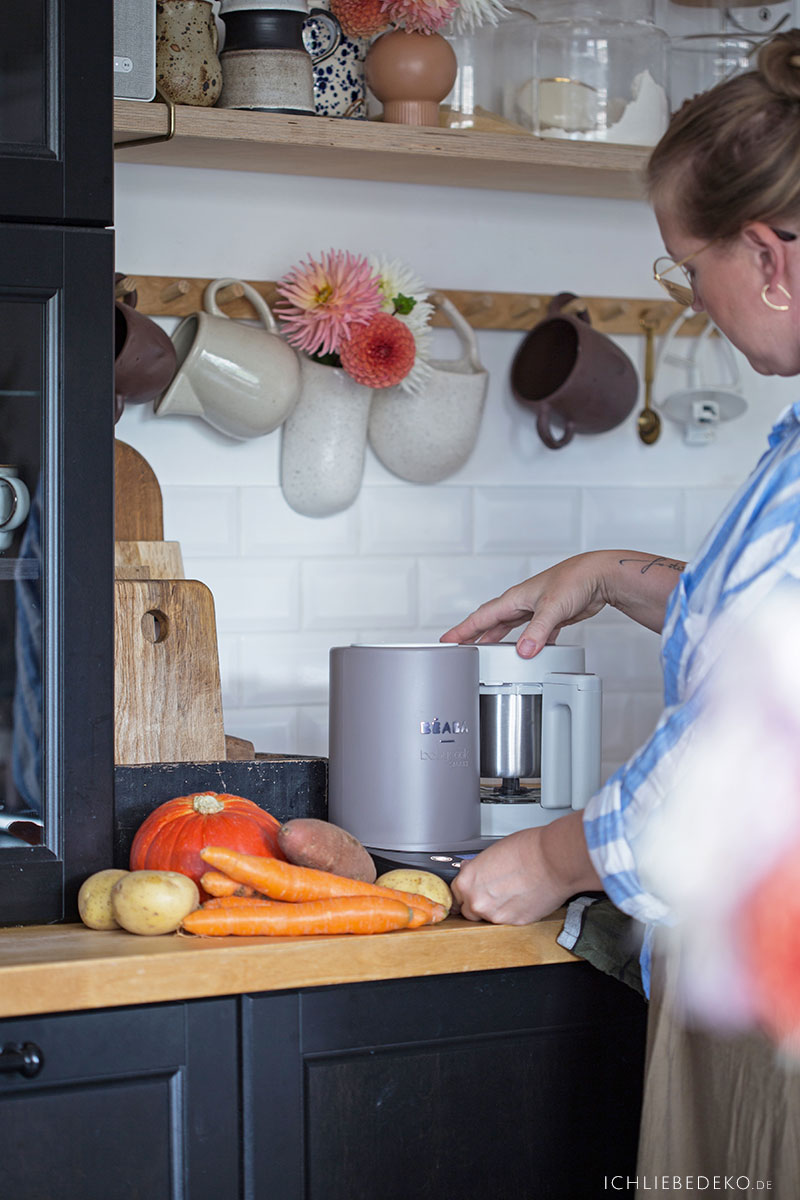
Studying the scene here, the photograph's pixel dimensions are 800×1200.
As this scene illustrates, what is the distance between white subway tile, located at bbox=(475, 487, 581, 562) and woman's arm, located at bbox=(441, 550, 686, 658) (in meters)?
0.71

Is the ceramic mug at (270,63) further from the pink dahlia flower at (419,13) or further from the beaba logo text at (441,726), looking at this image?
the beaba logo text at (441,726)

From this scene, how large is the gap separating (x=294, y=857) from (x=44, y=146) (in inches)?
27.5

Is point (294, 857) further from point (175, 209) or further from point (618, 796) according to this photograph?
point (175, 209)

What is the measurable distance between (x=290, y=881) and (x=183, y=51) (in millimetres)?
1192

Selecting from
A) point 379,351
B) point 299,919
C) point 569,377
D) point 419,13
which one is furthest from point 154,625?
point 419,13

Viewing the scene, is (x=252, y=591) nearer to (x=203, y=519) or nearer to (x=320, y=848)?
(x=203, y=519)

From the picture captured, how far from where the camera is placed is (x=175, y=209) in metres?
2.04

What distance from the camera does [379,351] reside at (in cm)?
196

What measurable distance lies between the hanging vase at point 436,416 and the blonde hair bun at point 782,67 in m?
1.07

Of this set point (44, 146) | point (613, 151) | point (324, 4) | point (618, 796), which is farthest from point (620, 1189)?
point (324, 4)


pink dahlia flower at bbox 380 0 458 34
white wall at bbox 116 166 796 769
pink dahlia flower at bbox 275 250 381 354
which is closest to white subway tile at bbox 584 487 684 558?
white wall at bbox 116 166 796 769

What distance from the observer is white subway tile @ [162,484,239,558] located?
6.77 ft

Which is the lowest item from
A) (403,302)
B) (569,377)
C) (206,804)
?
(206,804)

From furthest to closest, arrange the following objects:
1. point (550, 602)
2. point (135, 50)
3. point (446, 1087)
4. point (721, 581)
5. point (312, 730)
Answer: point (312, 730) → point (135, 50) → point (550, 602) → point (446, 1087) → point (721, 581)
